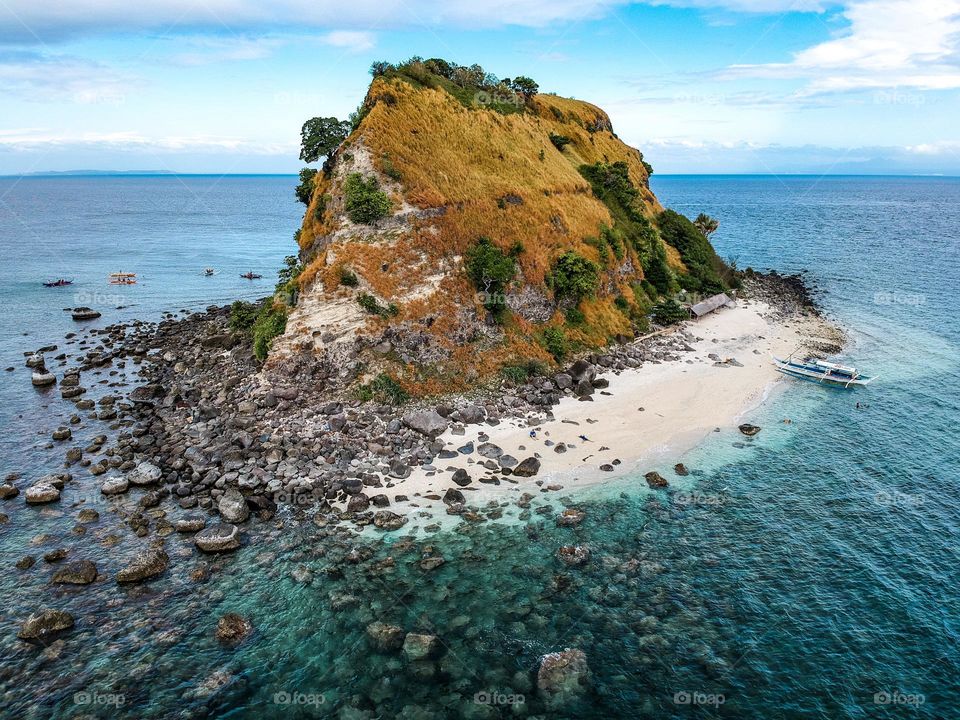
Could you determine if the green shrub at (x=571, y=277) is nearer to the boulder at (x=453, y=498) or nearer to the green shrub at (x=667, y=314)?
the green shrub at (x=667, y=314)

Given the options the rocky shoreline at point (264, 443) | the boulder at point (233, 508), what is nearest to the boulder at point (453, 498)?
the rocky shoreline at point (264, 443)

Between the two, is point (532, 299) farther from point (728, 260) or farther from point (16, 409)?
point (728, 260)

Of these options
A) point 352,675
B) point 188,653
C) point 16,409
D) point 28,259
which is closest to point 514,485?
point 352,675

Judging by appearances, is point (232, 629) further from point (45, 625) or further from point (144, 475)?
point (144, 475)

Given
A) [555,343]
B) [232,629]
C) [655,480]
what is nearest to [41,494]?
[232,629]

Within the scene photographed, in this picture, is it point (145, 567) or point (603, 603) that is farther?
point (145, 567)

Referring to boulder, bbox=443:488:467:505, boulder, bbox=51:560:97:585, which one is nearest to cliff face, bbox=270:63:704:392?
boulder, bbox=443:488:467:505
